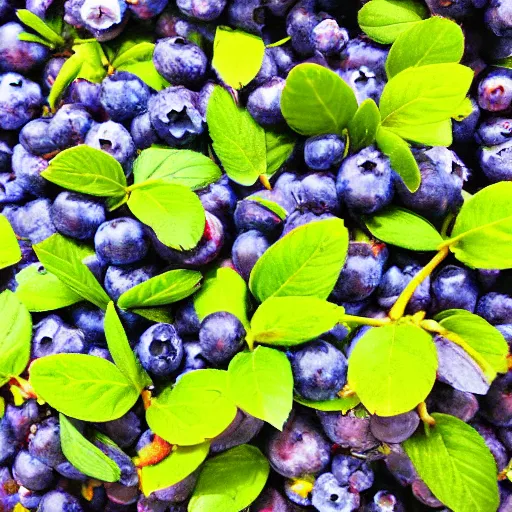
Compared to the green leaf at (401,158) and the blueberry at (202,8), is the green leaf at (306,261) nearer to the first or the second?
the green leaf at (401,158)

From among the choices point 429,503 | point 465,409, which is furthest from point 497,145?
point 429,503

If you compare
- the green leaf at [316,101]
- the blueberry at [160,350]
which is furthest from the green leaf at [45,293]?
the green leaf at [316,101]

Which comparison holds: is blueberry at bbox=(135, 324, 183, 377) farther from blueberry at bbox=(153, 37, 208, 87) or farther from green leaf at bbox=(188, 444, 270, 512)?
blueberry at bbox=(153, 37, 208, 87)

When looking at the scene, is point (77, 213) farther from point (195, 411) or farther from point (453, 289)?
point (453, 289)

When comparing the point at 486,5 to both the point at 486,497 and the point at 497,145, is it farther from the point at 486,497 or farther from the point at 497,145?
the point at 486,497

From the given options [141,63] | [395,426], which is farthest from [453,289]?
[141,63]
